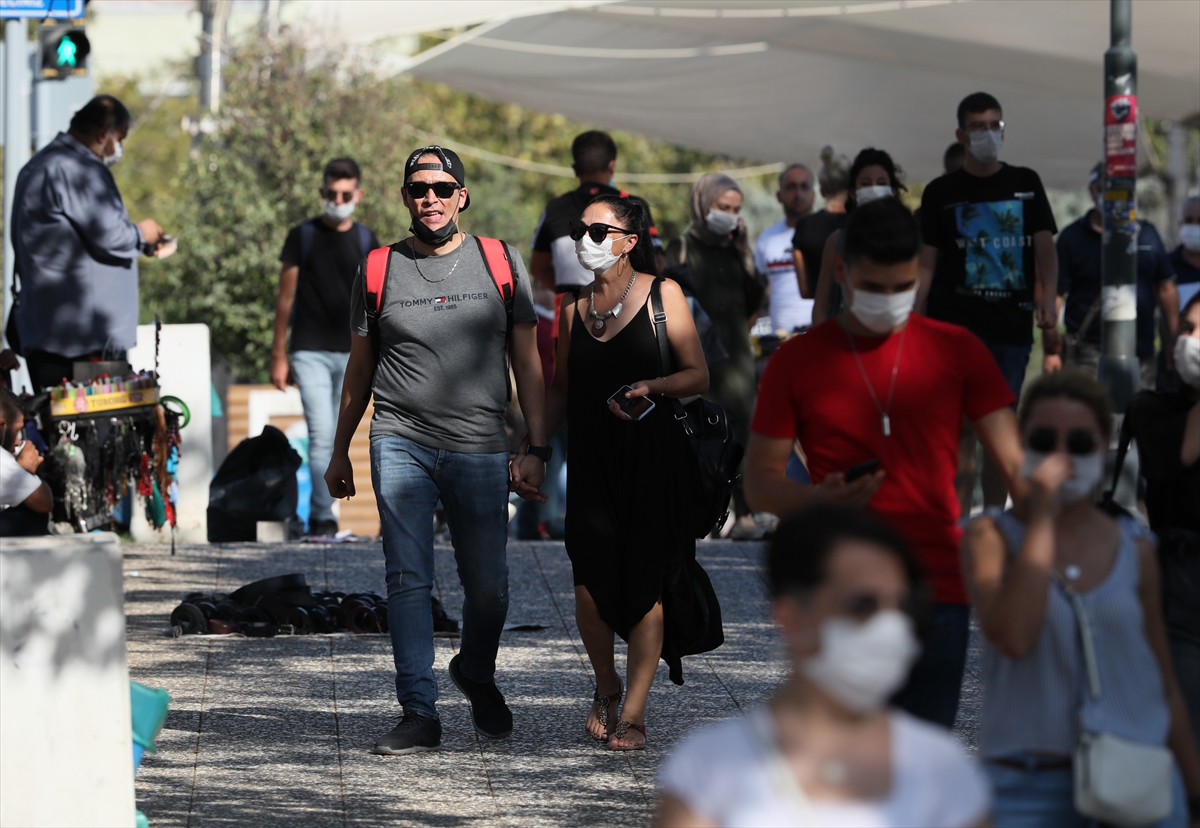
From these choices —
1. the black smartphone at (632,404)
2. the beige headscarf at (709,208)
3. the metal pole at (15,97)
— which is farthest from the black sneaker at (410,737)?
the metal pole at (15,97)

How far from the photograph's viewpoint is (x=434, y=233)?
235 inches

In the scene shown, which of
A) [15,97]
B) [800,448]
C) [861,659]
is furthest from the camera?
[15,97]

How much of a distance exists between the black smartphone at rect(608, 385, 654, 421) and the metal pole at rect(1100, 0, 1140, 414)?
13.6 ft

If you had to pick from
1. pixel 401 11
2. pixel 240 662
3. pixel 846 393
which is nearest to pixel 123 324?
pixel 240 662

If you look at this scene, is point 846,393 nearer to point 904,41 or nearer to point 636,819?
point 636,819

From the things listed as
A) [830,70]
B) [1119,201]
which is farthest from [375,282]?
[830,70]

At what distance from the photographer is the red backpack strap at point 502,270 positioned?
604 centimetres

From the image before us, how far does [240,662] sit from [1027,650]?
187 inches

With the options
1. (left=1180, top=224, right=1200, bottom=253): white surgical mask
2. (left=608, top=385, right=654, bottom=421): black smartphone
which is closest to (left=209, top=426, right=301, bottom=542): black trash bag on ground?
(left=608, top=385, right=654, bottom=421): black smartphone

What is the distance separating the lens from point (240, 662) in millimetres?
7418

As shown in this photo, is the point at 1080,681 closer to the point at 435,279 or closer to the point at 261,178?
the point at 435,279

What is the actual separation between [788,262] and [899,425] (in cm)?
704

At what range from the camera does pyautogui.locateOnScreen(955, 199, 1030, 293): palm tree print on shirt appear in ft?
26.6

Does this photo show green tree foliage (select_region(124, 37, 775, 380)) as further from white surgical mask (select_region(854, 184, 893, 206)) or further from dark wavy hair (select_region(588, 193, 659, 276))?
dark wavy hair (select_region(588, 193, 659, 276))
